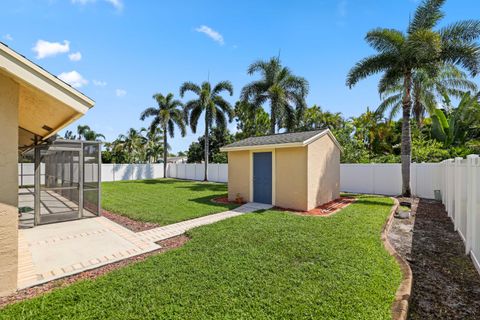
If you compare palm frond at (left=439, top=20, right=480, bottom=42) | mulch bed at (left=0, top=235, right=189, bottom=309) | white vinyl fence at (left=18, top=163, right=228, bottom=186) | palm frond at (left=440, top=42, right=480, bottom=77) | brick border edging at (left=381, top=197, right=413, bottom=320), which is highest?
palm frond at (left=439, top=20, right=480, bottom=42)

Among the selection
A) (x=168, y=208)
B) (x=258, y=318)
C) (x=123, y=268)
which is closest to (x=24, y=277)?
(x=123, y=268)

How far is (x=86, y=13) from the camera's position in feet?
24.2

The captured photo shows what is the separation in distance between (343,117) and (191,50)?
76.0 ft

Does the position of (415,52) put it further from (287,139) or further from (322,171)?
(287,139)

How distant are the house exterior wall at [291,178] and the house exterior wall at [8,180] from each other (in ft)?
27.1

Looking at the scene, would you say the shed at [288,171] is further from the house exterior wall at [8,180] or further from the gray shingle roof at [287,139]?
Result: the house exterior wall at [8,180]

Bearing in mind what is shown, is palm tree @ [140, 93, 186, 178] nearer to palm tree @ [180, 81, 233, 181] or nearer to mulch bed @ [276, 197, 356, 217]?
palm tree @ [180, 81, 233, 181]

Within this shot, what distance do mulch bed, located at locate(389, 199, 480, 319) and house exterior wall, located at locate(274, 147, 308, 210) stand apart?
10.7 feet

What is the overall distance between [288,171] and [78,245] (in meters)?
7.43

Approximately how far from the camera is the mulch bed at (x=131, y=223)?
6871mm

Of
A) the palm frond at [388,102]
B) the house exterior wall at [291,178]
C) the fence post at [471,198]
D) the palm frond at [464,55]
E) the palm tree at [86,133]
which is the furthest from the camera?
the palm tree at [86,133]

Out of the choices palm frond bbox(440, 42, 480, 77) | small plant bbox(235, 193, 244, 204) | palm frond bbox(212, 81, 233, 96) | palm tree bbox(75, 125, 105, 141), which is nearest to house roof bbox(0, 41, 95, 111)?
small plant bbox(235, 193, 244, 204)

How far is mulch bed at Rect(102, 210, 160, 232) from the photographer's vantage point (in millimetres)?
6871

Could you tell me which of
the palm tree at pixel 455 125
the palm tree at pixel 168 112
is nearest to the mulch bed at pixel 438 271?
the palm tree at pixel 455 125
